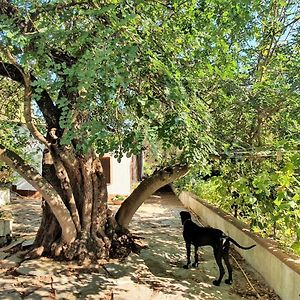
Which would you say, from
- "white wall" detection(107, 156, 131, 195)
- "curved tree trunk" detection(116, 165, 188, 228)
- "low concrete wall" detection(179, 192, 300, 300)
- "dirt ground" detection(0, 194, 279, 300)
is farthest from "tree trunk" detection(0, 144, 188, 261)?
"white wall" detection(107, 156, 131, 195)

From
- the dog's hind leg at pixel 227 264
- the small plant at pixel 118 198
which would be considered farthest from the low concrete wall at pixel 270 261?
the small plant at pixel 118 198

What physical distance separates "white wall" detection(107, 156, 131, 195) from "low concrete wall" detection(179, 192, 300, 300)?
10.8m

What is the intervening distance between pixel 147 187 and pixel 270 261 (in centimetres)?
285

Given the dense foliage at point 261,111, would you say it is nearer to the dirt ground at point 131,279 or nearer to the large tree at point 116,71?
the large tree at point 116,71

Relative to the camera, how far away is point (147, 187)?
26.1ft

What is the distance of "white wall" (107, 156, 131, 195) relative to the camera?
20.3m

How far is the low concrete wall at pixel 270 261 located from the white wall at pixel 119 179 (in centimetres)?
1083

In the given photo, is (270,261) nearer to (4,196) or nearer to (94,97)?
(94,97)

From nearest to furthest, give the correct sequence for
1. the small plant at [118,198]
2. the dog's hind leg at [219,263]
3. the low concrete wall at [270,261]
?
1. the low concrete wall at [270,261]
2. the dog's hind leg at [219,263]
3. the small plant at [118,198]

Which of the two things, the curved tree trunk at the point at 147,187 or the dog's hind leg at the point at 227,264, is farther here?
the curved tree trunk at the point at 147,187

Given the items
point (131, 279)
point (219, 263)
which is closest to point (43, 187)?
point (131, 279)

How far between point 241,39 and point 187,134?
3.04 m

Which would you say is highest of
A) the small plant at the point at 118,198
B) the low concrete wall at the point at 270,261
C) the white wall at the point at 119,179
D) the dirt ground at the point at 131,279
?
the white wall at the point at 119,179

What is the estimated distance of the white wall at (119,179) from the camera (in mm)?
20297
